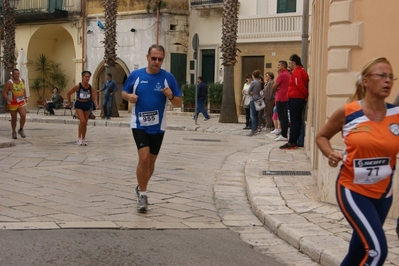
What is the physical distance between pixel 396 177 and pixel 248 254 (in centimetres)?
211

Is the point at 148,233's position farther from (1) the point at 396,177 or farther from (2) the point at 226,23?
(2) the point at 226,23

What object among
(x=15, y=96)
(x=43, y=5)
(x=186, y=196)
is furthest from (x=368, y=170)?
(x=43, y=5)

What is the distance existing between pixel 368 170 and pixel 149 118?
13.8ft

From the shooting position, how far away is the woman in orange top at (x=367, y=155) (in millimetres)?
4738

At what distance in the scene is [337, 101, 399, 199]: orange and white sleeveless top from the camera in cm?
478

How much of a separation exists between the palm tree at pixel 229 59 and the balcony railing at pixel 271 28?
408 cm

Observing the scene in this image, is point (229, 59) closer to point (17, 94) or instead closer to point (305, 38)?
point (305, 38)

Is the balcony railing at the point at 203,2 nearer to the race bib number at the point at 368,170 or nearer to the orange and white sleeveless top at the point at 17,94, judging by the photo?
the orange and white sleeveless top at the point at 17,94

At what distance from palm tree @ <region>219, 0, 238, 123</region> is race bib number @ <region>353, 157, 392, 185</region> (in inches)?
879

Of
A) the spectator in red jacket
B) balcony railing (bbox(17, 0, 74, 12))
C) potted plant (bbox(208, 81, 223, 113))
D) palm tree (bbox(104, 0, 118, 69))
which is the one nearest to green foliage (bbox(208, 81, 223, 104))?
→ potted plant (bbox(208, 81, 223, 113))

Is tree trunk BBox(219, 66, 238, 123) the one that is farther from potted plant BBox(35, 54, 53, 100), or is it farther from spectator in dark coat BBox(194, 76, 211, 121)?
potted plant BBox(35, 54, 53, 100)

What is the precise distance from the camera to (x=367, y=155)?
4.79 meters

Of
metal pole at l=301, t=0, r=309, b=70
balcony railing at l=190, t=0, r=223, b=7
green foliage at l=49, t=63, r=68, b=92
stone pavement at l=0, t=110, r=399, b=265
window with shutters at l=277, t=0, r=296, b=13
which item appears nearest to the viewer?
stone pavement at l=0, t=110, r=399, b=265

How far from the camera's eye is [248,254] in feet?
22.3
